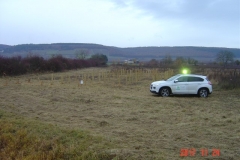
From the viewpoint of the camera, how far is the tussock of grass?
5887 mm

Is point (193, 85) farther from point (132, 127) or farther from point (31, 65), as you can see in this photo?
point (31, 65)

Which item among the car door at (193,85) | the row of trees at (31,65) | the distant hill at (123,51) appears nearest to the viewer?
the car door at (193,85)

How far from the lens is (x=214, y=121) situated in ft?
32.2

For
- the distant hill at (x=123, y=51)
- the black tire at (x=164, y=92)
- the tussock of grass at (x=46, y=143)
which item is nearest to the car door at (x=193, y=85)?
the black tire at (x=164, y=92)

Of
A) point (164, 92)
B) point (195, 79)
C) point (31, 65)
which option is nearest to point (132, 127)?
point (164, 92)

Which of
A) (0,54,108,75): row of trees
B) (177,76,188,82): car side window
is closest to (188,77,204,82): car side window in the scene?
(177,76,188,82): car side window

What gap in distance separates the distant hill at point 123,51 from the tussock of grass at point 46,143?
96.7m

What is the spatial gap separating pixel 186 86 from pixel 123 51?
110449 mm

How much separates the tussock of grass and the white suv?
1101cm

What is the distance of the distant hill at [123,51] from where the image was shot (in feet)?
352

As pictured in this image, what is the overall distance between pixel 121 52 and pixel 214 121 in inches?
4696

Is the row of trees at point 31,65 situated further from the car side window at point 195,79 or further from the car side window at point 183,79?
the car side window at point 195,79

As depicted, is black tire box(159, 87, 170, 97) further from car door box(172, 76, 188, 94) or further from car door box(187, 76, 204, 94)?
car door box(187, 76, 204, 94)

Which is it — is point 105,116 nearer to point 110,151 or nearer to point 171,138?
point 171,138
